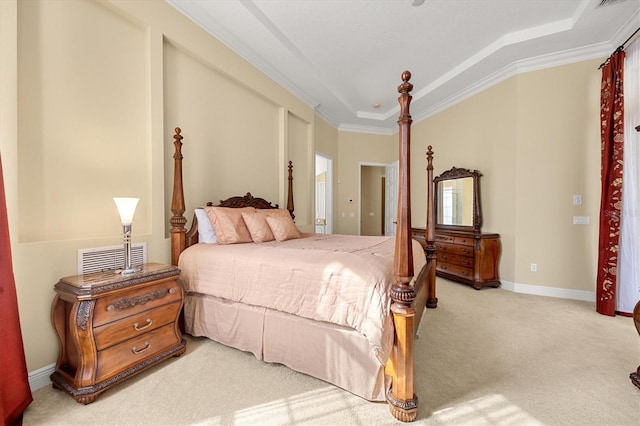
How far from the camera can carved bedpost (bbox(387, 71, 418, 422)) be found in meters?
1.45

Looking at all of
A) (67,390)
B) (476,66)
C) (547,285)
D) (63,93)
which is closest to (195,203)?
(63,93)

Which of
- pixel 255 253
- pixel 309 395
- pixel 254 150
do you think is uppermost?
pixel 254 150

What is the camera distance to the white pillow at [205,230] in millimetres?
2635

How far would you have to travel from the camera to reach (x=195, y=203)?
116 inches

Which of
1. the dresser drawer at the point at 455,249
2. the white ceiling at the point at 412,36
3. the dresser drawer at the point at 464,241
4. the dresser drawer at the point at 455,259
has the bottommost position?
the dresser drawer at the point at 455,259

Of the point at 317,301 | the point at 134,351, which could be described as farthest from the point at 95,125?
the point at 317,301

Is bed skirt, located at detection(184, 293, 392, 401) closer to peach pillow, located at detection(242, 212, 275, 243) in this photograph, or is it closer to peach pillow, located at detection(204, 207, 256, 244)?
peach pillow, located at detection(204, 207, 256, 244)

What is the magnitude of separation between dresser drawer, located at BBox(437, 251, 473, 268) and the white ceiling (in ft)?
8.72

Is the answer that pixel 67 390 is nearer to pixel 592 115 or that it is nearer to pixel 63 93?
pixel 63 93

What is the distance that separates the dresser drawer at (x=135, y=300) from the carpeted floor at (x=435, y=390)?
454 millimetres

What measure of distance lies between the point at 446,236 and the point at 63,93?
4.71 meters

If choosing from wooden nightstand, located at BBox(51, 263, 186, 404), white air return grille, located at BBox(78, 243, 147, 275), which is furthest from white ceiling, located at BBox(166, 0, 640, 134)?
wooden nightstand, located at BBox(51, 263, 186, 404)

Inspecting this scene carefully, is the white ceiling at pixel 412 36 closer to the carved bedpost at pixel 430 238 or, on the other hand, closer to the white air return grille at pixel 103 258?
the carved bedpost at pixel 430 238

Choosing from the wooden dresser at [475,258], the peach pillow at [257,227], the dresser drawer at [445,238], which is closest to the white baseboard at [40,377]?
the peach pillow at [257,227]
